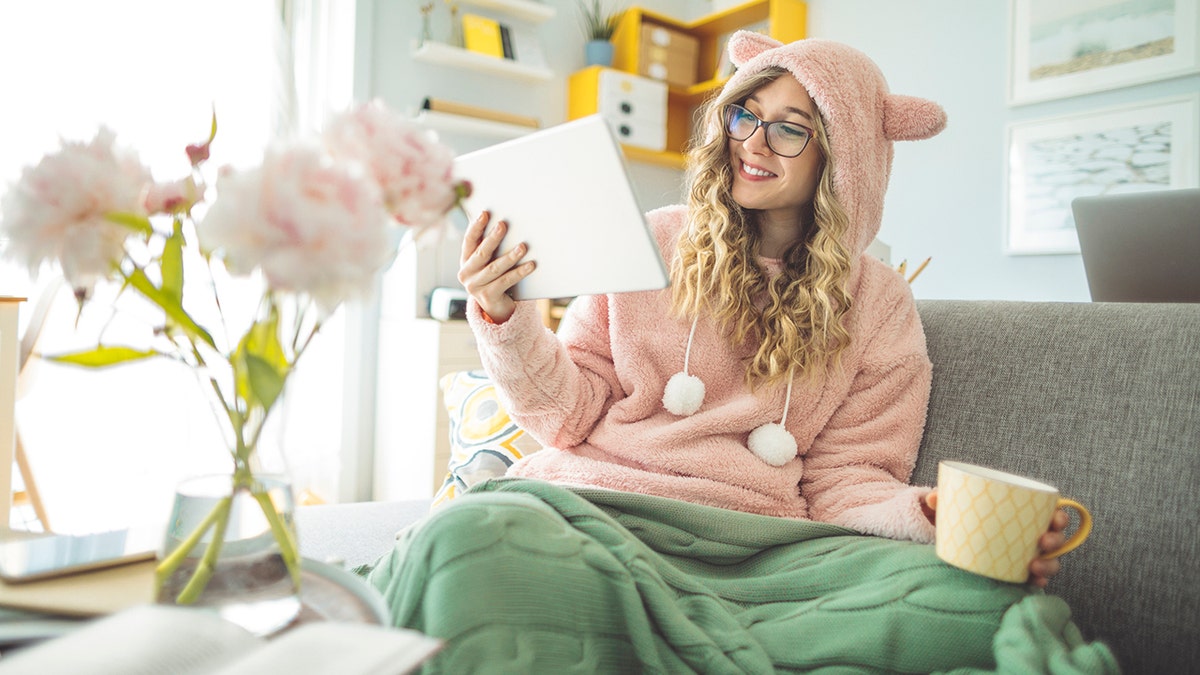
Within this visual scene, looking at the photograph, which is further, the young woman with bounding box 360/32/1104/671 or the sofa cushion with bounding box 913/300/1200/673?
the sofa cushion with bounding box 913/300/1200/673

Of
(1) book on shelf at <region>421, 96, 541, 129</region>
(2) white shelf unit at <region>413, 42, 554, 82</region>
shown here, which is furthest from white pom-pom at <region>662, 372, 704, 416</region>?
(2) white shelf unit at <region>413, 42, 554, 82</region>

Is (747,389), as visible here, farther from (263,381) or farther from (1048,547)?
(263,381)

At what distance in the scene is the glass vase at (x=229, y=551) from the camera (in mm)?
516

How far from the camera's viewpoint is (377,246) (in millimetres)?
459

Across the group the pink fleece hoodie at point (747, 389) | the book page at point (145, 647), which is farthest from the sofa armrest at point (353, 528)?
the book page at point (145, 647)

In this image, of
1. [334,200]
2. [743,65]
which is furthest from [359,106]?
[743,65]

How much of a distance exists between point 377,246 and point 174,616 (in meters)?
0.25

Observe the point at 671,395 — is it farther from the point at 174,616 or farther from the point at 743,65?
the point at 174,616

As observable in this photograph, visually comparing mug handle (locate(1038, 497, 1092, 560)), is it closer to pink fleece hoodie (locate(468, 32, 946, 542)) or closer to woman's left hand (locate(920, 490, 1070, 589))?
woman's left hand (locate(920, 490, 1070, 589))

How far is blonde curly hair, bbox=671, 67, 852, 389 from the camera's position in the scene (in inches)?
48.4

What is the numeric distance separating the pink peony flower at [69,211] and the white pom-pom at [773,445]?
886 mm

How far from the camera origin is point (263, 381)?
46cm

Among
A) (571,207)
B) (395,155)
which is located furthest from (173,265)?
(571,207)

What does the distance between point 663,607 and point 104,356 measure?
0.52 meters
